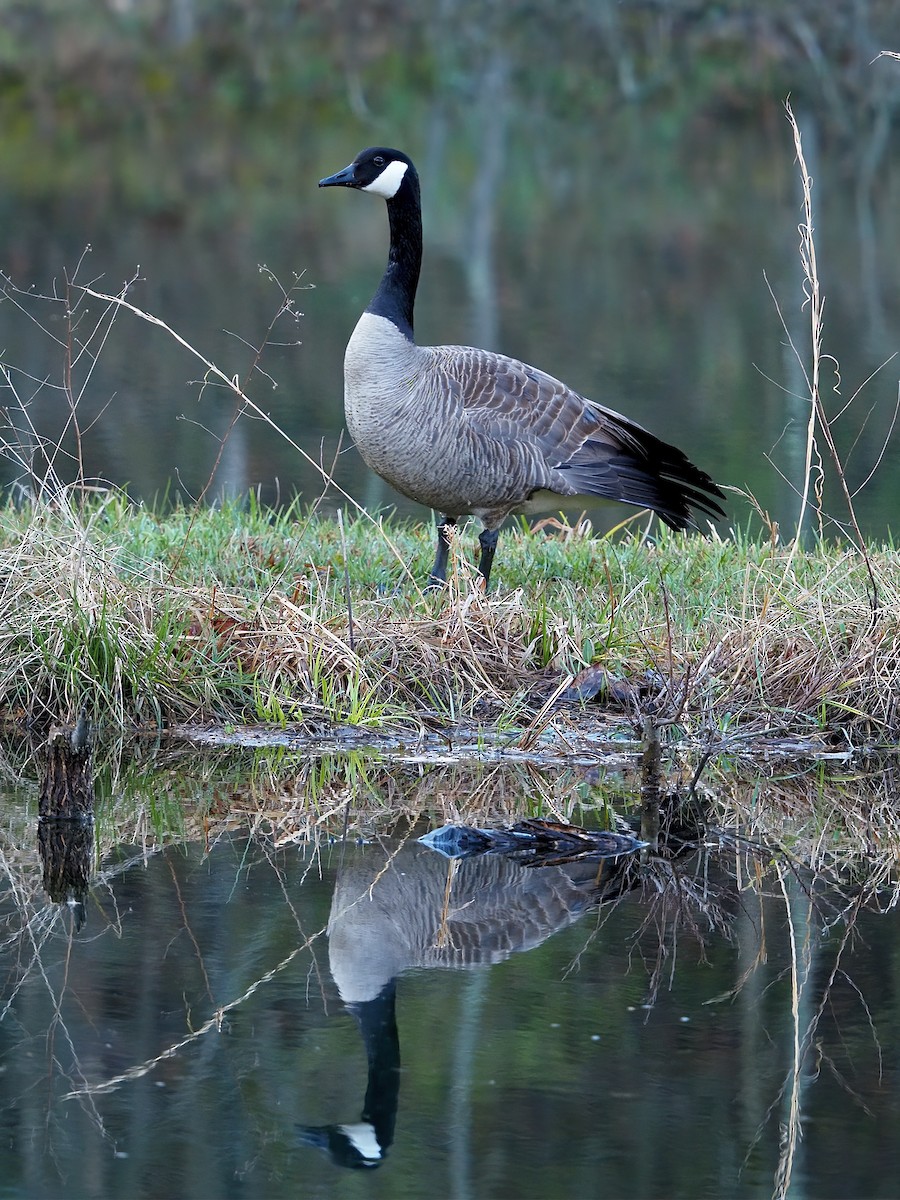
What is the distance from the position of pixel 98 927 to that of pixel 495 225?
1853 centimetres

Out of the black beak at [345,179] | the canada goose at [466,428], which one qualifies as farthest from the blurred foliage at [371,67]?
the canada goose at [466,428]

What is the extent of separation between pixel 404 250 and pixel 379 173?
364mm

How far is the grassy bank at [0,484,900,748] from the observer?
6.44 metres

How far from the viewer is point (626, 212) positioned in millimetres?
23109

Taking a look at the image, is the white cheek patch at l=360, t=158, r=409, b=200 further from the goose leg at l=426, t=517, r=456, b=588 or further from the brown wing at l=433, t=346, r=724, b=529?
the goose leg at l=426, t=517, r=456, b=588

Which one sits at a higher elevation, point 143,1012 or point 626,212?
point 626,212

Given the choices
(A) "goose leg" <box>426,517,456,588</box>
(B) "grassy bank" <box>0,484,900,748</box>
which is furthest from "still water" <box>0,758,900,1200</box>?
(A) "goose leg" <box>426,517,456,588</box>

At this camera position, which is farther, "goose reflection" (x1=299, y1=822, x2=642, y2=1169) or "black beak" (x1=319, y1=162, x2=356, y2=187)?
"black beak" (x1=319, y1=162, x2=356, y2=187)

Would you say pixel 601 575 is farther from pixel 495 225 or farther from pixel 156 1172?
pixel 495 225

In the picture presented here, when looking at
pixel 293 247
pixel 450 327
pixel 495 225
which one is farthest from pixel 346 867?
pixel 495 225

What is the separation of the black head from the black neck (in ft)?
0.08

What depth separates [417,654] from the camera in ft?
21.8

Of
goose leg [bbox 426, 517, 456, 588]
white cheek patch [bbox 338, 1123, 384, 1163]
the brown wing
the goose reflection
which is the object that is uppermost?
the brown wing

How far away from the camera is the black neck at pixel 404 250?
7.56 m
